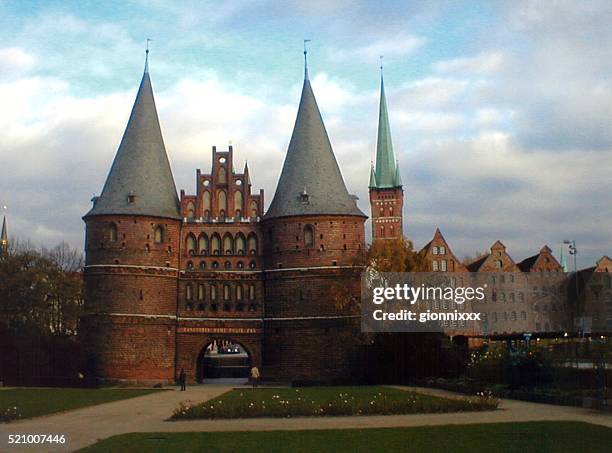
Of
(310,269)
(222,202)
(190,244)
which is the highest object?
(222,202)

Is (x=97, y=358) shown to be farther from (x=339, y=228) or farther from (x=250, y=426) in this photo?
(x=250, y=426)

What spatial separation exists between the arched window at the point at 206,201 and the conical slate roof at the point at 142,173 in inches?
74.8

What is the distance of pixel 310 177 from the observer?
198ft

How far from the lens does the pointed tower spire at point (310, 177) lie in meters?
59.4

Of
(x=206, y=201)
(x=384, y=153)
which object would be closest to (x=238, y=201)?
(x=206, y=201)

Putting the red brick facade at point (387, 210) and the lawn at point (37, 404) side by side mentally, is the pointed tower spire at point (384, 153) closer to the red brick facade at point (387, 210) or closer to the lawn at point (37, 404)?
the red brick facade at point (387, 210)

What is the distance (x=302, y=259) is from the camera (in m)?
58.8

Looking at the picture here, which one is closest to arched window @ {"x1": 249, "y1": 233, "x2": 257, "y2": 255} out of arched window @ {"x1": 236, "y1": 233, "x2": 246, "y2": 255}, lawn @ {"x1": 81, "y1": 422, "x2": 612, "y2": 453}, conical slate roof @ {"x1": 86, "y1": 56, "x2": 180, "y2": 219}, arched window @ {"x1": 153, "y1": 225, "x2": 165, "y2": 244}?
arched window @ {"x1": 236, "y1": 233, "x2": 246, "y2": 255}

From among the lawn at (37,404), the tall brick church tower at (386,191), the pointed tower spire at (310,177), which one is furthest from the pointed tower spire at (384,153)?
the lawn at (37,404)

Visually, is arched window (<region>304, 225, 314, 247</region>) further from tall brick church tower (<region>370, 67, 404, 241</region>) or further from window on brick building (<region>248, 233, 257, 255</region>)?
tall brick church tower (<region>370, 67, 404, 241</region>)

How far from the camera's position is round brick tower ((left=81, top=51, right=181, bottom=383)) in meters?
57.2

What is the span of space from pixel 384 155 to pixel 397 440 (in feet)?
333

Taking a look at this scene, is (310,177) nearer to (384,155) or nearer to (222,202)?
(222,202)

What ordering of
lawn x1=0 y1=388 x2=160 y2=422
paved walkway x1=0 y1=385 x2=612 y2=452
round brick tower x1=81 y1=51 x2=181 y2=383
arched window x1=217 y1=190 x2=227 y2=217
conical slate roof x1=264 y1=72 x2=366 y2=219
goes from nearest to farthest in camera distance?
1. paved walkway x1=0 y1=385 x2=612 y2=452
2. lawn x1=0 y1=388 x2=160 y2=422
3. round brick tower x1=81 y1=51 x2=181 y2=383
4. conical slate roof x1=264 y1=72 x2=366 y2=219
5. arched window x1=217 y1=190 x2=227 y2=217
